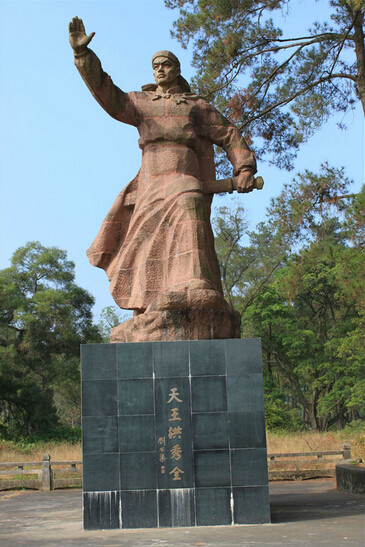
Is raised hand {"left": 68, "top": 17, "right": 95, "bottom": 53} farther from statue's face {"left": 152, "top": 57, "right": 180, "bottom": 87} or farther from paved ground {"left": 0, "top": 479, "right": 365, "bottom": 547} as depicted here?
paved ground {"left": 0, "top": 479, "right": 365, "bottom": 547}

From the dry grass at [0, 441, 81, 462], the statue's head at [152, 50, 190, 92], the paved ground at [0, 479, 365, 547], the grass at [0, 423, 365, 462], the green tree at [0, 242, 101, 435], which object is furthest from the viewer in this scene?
the green tree at [0, 242, 101, 435]

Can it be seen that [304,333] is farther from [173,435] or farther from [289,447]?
[173,435]

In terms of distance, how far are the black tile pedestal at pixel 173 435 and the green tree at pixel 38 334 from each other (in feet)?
38.8

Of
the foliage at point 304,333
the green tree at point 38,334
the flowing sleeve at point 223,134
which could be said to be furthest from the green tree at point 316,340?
the flowing sleeve at point 223,134

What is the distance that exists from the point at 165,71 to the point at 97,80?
0.64 m

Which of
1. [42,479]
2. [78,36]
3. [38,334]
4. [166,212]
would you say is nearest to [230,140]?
[166,212]

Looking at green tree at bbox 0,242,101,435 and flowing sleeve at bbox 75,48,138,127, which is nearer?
flowing sleeve at bbox 75,48,138,127

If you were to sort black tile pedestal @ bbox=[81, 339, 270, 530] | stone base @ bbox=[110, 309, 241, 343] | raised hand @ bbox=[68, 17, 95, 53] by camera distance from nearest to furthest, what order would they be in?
black tile pedestal @ bbox=[81, 339, 270, 530] → stone base @ bbox=[110, 309, 241, 343] → raised hand @ bbox=[68, 17, 95, 53]

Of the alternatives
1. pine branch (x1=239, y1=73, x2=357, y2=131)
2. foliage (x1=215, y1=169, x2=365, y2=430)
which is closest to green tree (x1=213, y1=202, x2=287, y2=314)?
foliage (x1=215, y1=169, x2=365, y2=430)

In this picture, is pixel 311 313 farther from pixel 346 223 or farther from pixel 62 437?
pixel 346 223

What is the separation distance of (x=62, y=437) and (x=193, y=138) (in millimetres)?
11863

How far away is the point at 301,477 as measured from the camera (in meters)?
8.77

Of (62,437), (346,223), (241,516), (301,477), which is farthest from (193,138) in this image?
(62,437)

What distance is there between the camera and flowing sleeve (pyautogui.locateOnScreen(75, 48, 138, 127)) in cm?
504
